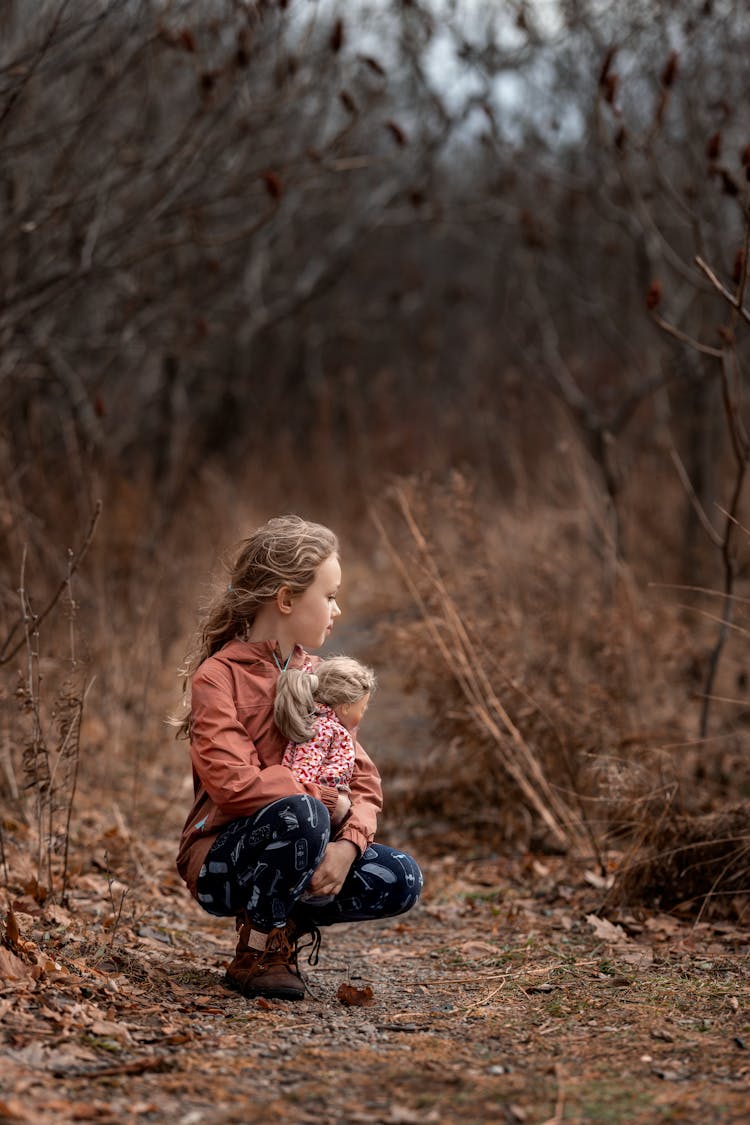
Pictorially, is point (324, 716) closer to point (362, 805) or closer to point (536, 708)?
point (362, 805)

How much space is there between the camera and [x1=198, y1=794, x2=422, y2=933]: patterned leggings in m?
2.92

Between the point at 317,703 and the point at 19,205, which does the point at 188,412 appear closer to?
the point at 19,205

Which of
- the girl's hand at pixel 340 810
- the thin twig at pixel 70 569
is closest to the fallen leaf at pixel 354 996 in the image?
the girl's hand at pixel 340 810

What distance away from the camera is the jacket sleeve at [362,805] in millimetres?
3105

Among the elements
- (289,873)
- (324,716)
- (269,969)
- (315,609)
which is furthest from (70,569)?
(269,969)

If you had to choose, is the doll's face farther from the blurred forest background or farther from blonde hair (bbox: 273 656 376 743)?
the blurred forest background

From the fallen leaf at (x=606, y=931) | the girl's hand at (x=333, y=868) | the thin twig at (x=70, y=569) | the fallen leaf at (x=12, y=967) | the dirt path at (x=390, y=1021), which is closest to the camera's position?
the dirt path at (x=390, y=1021)

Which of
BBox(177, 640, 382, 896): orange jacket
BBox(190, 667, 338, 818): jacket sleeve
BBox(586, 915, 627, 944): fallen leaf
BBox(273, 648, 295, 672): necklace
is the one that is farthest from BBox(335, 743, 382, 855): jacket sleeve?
BBox(586, 915, 627, 944): fallen leaf

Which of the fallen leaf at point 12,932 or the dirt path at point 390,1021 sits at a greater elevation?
the fallen leaf at point 12,932

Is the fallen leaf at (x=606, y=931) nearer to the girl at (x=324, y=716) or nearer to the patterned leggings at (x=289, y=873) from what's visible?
the patterned leggings at (x=289, y=873)

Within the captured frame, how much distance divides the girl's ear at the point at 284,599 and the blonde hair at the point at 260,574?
11mm

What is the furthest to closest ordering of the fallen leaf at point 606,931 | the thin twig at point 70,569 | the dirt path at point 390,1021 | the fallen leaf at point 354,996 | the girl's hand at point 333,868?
1. the fallen leaf at point 606,931
2. the thin twig at point 70,569
3. the fallen leaf at point 354,996
4. the girl's hand at point 333,868
5. the dirt path at point 390,1021

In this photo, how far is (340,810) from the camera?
3.14 metres

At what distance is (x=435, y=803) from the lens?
531 centimetres
